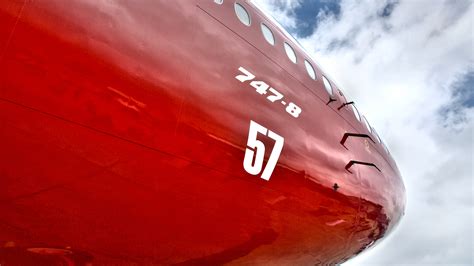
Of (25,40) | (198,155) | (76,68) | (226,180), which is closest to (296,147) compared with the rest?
(226,180)

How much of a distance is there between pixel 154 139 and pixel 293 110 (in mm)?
2248

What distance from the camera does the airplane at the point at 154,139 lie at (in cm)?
285

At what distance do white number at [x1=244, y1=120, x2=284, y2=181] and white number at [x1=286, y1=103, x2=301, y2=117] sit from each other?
1.71 ft

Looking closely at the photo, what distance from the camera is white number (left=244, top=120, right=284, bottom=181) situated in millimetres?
4234

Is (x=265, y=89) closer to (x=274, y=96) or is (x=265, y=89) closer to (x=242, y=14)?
(x=274, y=96)

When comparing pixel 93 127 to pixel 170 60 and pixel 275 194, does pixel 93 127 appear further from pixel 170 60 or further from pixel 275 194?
pixel 275 194

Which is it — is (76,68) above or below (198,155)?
above

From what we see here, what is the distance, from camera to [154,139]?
3.39 m

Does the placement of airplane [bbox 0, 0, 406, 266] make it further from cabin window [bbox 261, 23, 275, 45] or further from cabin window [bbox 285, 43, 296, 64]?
cabin window [bbox 285, 43, 296, 64]

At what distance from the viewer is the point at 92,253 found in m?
3.65

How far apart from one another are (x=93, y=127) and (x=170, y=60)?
0.93 m

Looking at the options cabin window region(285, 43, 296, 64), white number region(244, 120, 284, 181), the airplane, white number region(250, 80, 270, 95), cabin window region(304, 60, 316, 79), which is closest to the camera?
the airplane

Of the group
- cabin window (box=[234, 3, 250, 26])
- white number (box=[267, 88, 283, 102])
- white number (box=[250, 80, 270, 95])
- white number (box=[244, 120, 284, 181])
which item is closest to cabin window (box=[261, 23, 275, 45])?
cabin window (box=[234, 3, 250, 26])

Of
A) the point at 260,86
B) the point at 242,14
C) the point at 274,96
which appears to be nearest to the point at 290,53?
the point at 242,14
